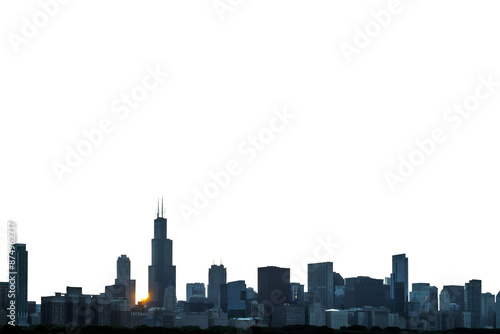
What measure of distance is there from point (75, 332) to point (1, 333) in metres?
22.4

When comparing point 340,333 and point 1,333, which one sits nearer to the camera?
point 1,333

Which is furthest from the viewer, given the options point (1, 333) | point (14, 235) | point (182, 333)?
point (14, 235)

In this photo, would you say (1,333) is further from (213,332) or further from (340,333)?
(340,333)

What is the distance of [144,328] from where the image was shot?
442ft

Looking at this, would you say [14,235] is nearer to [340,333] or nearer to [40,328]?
[40,328]

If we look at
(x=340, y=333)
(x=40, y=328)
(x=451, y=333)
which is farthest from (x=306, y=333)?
(x=40, y=328)

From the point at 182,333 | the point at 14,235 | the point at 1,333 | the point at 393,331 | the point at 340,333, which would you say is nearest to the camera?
the point at 1,333

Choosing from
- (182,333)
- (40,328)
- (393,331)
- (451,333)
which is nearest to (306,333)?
(393,331)

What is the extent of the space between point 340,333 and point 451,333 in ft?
130

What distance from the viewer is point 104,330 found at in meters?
139

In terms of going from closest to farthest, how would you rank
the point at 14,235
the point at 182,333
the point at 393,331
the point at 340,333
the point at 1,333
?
the point at 1,333 → the point at 182,333 → the point at 14,235 → the point at 340,333 → the point at 393,331

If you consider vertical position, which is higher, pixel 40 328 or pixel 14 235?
pixel 14 235

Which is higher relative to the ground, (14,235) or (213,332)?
(14,235)

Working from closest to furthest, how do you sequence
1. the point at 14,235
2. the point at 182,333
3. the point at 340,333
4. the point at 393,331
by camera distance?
the point at 182,333 → the point at 14,235 → the point at 340,333 → the point at 393,331
